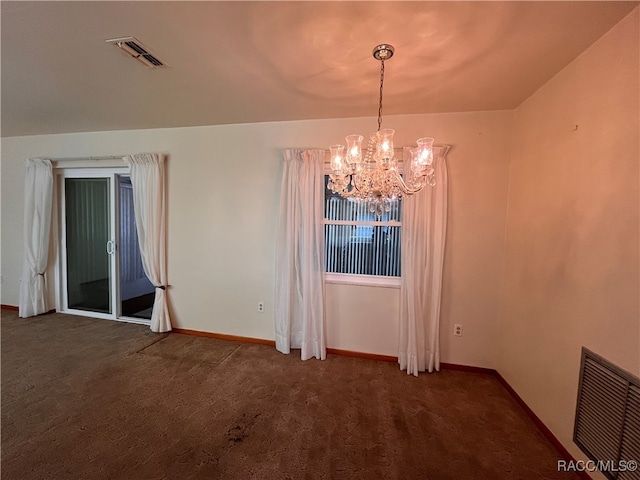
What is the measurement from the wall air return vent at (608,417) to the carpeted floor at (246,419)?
0.32 metres

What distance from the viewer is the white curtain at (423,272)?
2480mm

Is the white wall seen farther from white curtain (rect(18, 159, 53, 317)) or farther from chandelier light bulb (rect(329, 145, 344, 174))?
chandelier light bulb (rect(329, 145, 344, 174))

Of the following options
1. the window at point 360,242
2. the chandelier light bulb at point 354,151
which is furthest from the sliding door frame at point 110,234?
the chandelier light bulb at point 354,151

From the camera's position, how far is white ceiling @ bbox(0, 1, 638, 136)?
131 cm

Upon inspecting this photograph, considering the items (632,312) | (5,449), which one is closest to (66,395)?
(5,449)

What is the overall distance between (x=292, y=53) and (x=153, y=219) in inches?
106

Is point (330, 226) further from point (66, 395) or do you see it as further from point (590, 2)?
point (66, 395)

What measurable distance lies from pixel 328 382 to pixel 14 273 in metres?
5.17

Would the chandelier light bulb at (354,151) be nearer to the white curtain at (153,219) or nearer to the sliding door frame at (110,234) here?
the white curtain at (153,219)

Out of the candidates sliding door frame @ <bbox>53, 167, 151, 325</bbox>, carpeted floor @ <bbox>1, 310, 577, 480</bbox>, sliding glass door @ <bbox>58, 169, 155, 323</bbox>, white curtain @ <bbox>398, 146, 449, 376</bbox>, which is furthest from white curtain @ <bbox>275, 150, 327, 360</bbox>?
sliding glass door @ <bbox>58, 169, 155, 323</bbox>

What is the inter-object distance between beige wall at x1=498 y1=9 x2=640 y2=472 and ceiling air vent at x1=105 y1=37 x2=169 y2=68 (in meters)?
2.81

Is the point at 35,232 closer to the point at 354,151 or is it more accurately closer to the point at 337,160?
the point at 337,160

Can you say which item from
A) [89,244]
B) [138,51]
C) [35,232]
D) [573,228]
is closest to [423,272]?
[573,228]

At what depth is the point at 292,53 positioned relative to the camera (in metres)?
1.64
